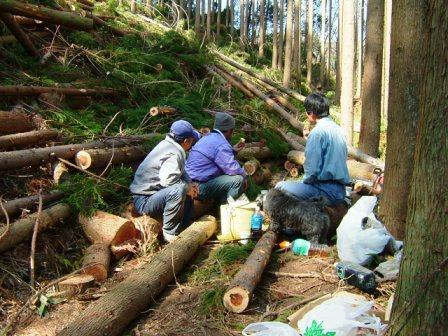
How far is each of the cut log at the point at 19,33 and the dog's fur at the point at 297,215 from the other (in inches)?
228

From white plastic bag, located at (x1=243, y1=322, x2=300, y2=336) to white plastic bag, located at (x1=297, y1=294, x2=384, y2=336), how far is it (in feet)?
0.47

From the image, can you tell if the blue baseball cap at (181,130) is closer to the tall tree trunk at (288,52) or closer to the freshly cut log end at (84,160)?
the freshly cut log end at (84,160)

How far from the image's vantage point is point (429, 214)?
245 centimetres

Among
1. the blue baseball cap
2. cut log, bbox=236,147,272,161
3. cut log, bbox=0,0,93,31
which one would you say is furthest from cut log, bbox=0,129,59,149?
cut log, bbox=236,147,272,161

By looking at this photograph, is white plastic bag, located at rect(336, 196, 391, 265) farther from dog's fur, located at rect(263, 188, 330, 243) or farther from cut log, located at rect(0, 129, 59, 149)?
cut log, located at rect(0, 129, 59, 149)

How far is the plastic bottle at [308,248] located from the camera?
16.5 feet

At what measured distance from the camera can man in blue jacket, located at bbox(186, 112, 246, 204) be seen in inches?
259

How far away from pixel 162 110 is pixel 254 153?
1.85 m

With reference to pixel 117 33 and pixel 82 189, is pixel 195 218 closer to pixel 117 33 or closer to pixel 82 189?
pixel 82 189

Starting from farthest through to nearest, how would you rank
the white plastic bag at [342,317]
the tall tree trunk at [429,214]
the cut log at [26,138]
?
the cut log at [26,138]
the white plastic bag at [342,317]
the tall tree trunk at [429,214]

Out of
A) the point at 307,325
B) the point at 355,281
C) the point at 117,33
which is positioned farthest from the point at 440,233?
the point at 117,33

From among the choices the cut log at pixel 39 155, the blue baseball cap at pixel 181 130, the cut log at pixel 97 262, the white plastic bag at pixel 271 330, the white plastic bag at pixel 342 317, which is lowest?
the cut log at pixel 97 262

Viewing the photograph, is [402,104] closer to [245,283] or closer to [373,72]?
[245,283]

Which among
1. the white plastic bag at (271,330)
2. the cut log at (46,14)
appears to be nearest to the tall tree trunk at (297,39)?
the cut log at (46,14)
